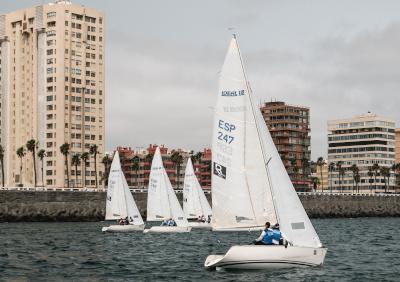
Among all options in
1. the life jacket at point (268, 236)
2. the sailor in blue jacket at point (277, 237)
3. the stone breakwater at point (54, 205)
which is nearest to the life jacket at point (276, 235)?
the sailor in blue jacket at point (277, 237)

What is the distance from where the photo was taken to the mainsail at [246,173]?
121ft

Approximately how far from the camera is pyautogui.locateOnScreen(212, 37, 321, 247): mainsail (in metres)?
36.8

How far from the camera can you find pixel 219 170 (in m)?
38.0

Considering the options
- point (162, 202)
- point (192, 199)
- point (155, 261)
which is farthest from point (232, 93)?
point (192, 199)

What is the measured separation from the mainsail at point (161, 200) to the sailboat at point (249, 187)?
162 ft

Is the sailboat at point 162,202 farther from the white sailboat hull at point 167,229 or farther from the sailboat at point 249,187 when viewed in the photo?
the sailboat at point 249,187

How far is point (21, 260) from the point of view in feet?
165

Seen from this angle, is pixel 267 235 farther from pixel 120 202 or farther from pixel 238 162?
pixel 120 202

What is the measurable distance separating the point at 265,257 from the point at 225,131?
6.41 metres

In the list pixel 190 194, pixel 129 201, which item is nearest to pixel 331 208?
pixel 190 194

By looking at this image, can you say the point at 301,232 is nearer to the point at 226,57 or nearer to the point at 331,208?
the point at 226,57

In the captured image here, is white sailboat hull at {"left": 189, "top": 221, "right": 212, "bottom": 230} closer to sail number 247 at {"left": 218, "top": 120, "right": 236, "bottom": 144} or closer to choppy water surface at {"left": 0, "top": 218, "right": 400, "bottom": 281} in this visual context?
choppy water surface at {"left": 0, "top": 218, "right": 400, "bottom": 281}

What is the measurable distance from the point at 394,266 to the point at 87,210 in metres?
99.4

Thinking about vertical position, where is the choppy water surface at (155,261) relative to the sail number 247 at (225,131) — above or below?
below
